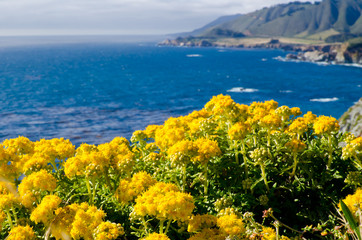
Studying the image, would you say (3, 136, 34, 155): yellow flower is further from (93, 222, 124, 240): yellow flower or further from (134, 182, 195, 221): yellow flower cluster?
(134, 182, 195, 221): yellow flower cluster

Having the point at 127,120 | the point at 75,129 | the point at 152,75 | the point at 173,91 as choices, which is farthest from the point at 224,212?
the point at 152,75

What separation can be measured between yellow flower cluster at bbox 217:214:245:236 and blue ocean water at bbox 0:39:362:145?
5466 cm

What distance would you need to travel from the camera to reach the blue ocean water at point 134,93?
68.7 metres

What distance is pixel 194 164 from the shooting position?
561cm

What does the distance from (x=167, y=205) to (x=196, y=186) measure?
198 centimetres

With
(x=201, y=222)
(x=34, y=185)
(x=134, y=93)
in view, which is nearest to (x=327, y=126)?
(x=201, y=222)

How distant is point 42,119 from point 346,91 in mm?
86928

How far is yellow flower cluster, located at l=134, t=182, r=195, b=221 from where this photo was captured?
12.4ft

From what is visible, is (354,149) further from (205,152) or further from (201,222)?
(201,222)

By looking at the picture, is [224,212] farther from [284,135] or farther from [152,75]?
[152,75]

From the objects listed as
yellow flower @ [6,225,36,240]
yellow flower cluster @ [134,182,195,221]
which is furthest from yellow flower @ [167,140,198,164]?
yellow flower @ [6,225,36,240]

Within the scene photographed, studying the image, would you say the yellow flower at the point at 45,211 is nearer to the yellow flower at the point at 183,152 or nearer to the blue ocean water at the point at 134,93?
the yellow flower at the point at 183,152

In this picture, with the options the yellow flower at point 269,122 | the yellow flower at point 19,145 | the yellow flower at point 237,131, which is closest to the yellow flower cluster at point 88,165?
the yellow flower at point 19,145

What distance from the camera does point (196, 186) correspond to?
5.71 meters
